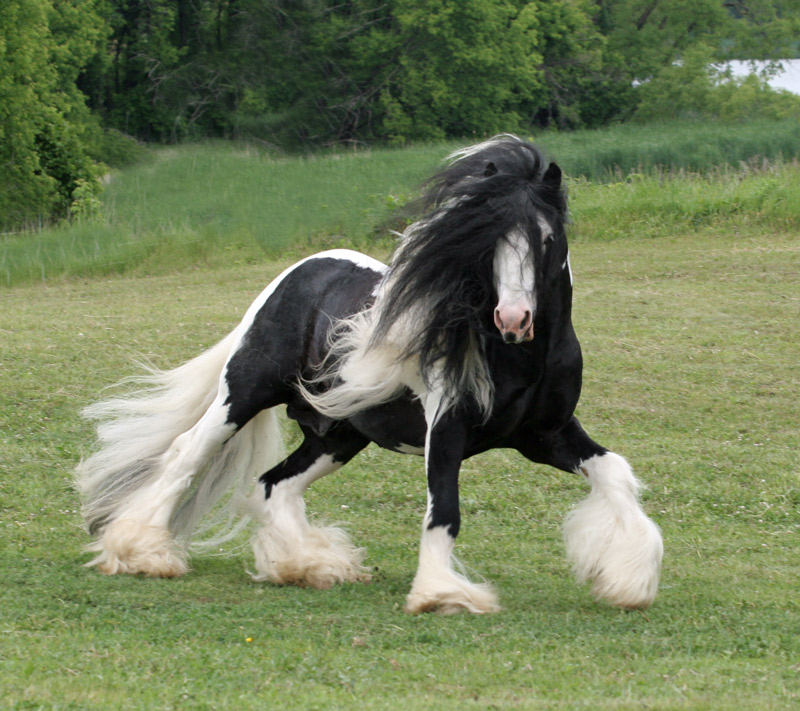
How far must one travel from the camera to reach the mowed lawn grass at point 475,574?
151 inches

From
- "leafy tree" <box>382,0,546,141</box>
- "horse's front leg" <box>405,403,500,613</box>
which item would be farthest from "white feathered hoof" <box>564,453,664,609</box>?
"leafy tree" <box>382,0,546,141</box>

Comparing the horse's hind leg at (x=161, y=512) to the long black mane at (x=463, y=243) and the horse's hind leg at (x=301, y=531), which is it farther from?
the long black mane at (x=463, y=243)

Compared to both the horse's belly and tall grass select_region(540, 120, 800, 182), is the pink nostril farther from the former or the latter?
tall grass select_region(540, 120, 800, 182)

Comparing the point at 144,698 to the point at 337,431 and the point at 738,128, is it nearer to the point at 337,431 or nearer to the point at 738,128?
the point at 337,431

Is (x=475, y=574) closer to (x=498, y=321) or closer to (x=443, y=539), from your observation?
(x=443, y=539)

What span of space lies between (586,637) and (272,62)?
143ft

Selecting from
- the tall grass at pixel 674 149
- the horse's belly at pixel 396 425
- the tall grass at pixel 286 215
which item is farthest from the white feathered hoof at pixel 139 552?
the tall grass at pixel 674 149

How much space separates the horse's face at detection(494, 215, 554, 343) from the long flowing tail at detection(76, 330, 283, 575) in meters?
1.96

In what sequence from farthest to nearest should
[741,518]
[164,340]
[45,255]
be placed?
[45,255] → [164,340] → [741,518]

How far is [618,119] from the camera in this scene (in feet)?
159

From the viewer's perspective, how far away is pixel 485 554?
20.5ft

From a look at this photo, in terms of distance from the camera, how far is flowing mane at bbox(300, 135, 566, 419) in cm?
466

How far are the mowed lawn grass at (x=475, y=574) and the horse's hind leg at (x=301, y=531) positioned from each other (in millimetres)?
155

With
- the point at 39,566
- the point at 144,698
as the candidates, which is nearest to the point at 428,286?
the point at 144,698
